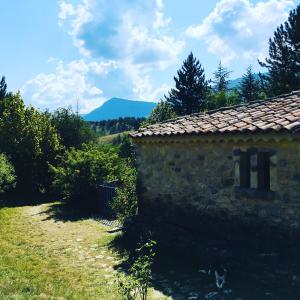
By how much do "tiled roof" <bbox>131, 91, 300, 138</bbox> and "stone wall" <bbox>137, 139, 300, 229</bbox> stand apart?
43 cm

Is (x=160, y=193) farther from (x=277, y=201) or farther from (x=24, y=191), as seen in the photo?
(x=24, y=191)

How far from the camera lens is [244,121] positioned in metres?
9.95

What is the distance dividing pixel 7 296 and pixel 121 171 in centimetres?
1311

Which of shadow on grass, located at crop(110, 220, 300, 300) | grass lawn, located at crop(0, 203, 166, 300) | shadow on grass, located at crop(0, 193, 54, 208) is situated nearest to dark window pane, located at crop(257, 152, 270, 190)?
shadow on grass, located at crop(110, 220, 300, 300)

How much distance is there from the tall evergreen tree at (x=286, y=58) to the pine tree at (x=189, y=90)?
1162 cm

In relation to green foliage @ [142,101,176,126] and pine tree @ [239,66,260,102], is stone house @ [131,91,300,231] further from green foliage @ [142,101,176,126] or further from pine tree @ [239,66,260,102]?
pine tree @ [239,66,260,102]

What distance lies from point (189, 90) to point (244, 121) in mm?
35780

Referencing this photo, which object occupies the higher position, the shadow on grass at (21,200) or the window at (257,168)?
the window at (257,168)

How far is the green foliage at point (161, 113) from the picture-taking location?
40.8 metres

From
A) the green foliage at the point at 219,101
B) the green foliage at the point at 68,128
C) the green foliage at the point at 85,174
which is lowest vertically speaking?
the green foliage at the point at 85,174

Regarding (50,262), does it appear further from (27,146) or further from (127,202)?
(27,146)

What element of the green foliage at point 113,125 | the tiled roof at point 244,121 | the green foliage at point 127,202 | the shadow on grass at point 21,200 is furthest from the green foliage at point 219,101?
the green foliage at point 113,125

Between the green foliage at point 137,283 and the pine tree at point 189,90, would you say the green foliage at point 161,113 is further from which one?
the green foliage at point 137,283

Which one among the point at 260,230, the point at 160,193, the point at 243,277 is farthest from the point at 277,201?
→ the point at 160,193
